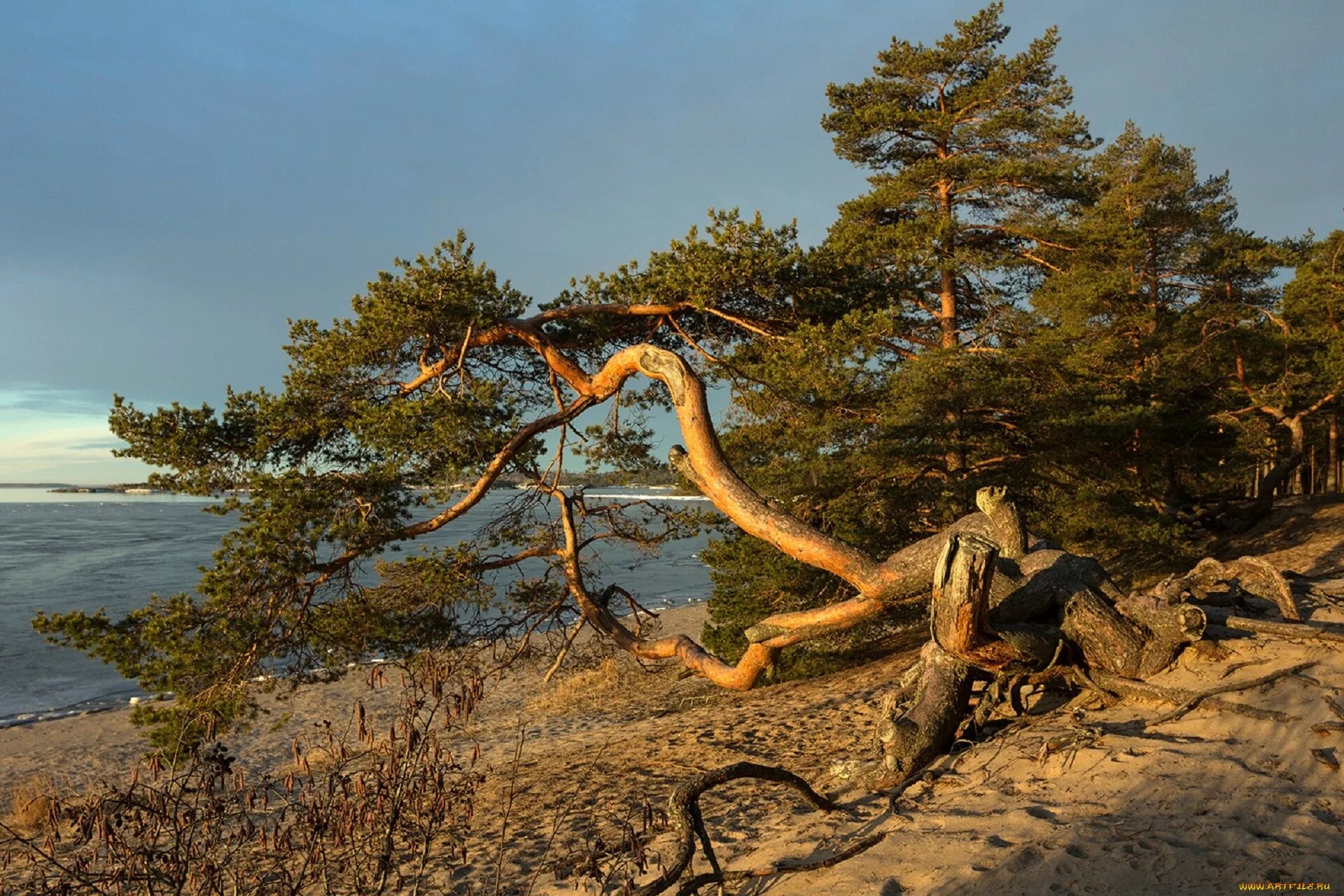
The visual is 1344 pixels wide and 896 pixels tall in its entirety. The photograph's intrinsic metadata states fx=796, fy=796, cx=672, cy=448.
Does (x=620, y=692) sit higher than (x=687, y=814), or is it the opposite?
(x=687, y=814)

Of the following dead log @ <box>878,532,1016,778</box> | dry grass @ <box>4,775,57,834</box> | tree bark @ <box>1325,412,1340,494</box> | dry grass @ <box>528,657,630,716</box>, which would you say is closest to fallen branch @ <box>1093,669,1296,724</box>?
dead log @ <box>878,532,1016,778</box>

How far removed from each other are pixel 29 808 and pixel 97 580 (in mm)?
30637

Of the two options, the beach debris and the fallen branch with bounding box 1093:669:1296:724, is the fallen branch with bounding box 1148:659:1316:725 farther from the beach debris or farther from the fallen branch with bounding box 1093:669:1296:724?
the beach debris

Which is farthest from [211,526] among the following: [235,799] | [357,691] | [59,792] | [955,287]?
[235,799]

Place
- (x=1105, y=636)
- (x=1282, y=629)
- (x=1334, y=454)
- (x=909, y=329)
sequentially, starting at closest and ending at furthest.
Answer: (x=1282, y=629)
(x=1105, y=636)
(x=909, y=329)
(x=1334, y=454)

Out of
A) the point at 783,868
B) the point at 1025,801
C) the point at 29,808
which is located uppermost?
the point at 1025,801

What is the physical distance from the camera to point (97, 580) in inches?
1378

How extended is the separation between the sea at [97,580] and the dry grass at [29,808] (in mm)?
1799

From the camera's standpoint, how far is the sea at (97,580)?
1789cm

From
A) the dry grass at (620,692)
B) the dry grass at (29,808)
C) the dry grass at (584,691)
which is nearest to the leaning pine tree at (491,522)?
the dry grass at (620,692)

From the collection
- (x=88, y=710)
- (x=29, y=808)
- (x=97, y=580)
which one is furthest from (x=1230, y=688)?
(x=97, y=580)

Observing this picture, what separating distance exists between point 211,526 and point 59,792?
75927 millimetres

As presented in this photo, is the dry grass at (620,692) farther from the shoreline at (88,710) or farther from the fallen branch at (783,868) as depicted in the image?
the fallen branch at (783,868)

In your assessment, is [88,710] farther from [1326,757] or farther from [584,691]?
[1326,757]
